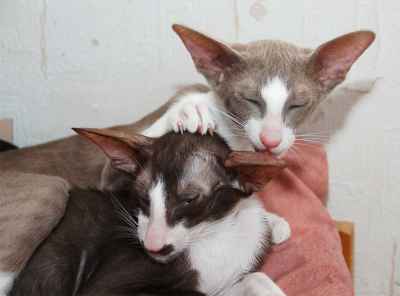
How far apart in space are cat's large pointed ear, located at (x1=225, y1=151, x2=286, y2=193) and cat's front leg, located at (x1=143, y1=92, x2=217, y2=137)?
0.21 m

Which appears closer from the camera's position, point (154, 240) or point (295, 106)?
point (154, 240)

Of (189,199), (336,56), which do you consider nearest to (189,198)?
(189,199)

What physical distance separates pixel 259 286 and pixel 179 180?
0.39 meters

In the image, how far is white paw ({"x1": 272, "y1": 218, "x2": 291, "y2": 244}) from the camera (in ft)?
5.46

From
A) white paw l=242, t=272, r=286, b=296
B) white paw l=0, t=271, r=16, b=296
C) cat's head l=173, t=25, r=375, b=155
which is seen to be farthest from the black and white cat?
white paw l=0, t=271, r=16, b=296

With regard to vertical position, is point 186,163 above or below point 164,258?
above

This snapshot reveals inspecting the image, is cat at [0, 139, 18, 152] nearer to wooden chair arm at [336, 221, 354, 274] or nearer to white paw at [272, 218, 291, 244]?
white paw at [272, 218, 291, 244]

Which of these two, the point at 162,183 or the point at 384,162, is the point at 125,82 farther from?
the point at 384,162

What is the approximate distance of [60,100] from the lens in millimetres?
2205

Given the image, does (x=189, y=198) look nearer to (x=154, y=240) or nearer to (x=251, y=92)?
(x=154, y=240)

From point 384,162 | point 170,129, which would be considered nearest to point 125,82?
point 170,129

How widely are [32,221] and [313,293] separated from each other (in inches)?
32.3

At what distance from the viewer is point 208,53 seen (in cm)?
169

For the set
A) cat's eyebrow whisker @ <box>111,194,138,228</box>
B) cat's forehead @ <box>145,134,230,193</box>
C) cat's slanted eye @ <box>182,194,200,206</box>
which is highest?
cat's forehead @ <box>145,134,230,193</box>
